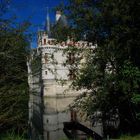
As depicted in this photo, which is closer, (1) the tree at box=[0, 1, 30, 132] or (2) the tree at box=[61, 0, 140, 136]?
(1) the tree at box=[0, 1, 30, 132]

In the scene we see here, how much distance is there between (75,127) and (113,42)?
844cm

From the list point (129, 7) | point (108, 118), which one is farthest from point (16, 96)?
point (108, 118)

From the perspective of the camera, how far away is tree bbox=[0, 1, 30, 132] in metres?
7.30

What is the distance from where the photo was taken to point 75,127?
64.1ft

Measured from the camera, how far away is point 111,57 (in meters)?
13.2

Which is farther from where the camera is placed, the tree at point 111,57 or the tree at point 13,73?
the tree at point 111,57

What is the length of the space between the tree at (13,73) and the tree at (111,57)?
471 cm

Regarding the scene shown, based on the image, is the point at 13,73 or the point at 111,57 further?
the point at 111,57

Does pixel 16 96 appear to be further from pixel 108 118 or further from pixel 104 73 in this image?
pixel 108 118

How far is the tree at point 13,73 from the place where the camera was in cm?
730

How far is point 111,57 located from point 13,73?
593cm

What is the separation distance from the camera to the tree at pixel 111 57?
479 inches

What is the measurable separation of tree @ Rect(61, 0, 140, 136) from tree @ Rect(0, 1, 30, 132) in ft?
15.4

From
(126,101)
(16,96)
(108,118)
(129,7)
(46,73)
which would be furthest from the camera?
(46,73)
